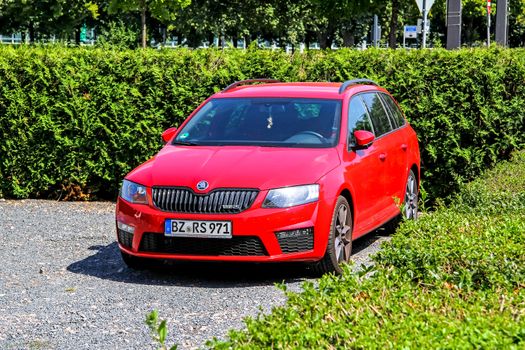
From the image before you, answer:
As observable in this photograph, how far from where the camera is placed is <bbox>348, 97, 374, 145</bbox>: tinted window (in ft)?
32.3

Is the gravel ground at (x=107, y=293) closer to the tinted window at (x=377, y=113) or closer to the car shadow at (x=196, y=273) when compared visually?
the car shadow at (x=196, y=273)

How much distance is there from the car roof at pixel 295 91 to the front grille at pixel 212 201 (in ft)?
6.31

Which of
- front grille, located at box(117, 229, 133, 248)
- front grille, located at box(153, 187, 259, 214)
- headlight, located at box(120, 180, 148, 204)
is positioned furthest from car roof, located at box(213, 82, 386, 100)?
front grille, located at box(117, 229, 133, 248)

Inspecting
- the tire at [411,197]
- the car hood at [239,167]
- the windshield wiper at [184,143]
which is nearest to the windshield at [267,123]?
the windshield wiper at [184,143]

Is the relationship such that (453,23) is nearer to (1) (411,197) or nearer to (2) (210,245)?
(1) (411,197)

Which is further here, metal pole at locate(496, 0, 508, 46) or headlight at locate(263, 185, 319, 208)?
metal pole at locate(496, 0, 508, 46)

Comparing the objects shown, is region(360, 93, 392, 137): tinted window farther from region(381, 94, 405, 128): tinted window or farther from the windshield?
the windshield

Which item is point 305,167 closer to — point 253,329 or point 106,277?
point 106,277

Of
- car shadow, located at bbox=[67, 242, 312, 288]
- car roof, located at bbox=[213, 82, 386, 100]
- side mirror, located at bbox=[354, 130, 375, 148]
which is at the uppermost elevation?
car roof, located at bbox=[213, 82, 386, 100]

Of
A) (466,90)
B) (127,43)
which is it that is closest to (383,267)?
(466,90)

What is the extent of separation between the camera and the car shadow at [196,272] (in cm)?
890

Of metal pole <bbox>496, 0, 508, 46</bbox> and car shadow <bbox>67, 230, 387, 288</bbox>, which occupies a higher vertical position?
metal pole <bbox>496, 0, 508, 46</bbox>

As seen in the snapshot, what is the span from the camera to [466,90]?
46.0 ft

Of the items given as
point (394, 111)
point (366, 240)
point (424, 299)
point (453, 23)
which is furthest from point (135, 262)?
point (453, 23)
